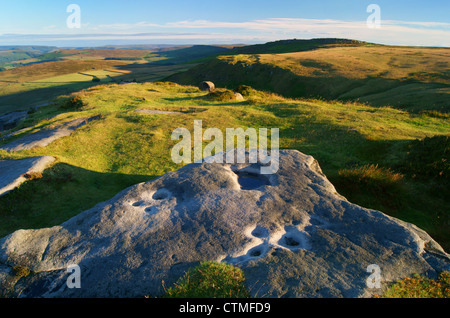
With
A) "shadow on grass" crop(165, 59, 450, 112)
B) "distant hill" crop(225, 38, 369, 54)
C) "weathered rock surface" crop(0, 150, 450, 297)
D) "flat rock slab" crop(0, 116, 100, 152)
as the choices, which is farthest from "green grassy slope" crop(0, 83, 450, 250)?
"distant hill" crop(225, 38, 369, 54)

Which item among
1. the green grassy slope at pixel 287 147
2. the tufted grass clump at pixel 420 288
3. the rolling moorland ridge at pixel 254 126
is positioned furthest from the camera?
the rolling moorland ridge at pixel 254 126

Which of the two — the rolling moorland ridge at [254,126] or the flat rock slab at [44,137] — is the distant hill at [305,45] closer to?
the rolling moorland ridge at [254,126]

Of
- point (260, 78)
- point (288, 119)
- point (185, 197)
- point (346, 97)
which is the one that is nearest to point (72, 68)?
point (260, 78)

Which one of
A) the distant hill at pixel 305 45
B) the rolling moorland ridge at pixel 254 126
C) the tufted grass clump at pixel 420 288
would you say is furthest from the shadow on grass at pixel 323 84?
the distant hill at pixel 305 45

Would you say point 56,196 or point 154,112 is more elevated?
point 154,112

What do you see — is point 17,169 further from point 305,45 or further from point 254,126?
point 305,45

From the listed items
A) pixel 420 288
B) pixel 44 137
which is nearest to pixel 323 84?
pixel 44 137
